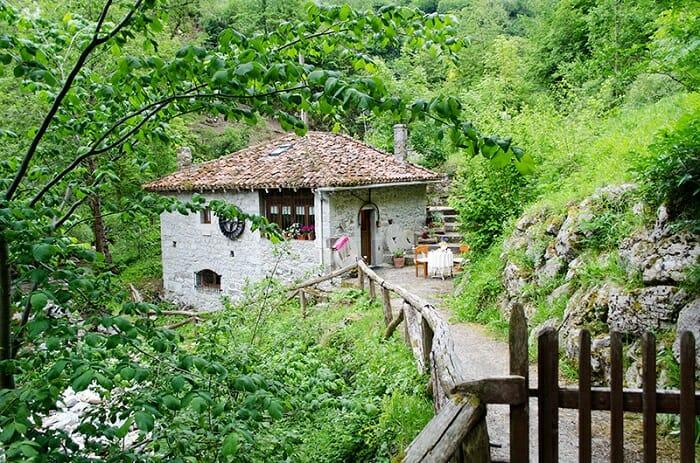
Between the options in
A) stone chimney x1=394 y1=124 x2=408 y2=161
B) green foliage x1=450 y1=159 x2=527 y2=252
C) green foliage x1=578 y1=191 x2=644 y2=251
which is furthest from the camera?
stone chimney x1=394 y1=124 x2=408 y2=161

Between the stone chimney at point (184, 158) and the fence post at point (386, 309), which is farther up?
the stone chimney at point (184, 158)

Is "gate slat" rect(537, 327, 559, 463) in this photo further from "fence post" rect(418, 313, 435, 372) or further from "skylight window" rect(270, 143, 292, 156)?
"skylight window" rect(270, 143, 292, 156)

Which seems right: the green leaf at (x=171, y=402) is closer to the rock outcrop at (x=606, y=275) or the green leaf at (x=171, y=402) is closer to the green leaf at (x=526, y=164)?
the green leaf at (x=526, y=164)

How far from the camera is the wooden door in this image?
1650 cm

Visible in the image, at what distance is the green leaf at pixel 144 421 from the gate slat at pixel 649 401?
84.6 inches

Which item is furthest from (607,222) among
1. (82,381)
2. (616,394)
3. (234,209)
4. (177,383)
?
(82,381)

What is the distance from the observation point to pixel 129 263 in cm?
2362

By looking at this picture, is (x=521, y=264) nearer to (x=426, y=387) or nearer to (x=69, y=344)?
(x=426, y=387)

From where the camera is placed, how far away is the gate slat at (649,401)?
99.6 inches

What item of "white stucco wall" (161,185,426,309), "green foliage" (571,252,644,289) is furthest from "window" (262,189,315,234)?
"green foliage" (571,252,644,289)

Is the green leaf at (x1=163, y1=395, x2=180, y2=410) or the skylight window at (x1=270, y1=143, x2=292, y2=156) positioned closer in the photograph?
the green leaf at (x1=163, y1=395, x2=180, y2=410)

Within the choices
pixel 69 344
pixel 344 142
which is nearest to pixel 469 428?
pixel 69 344

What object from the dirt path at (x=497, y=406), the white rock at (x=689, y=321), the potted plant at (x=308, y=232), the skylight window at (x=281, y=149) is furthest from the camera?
the skylight window at (x=281, y=149)

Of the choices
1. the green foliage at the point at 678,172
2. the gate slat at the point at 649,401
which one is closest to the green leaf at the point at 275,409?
the gate slat at the point at 649,401
